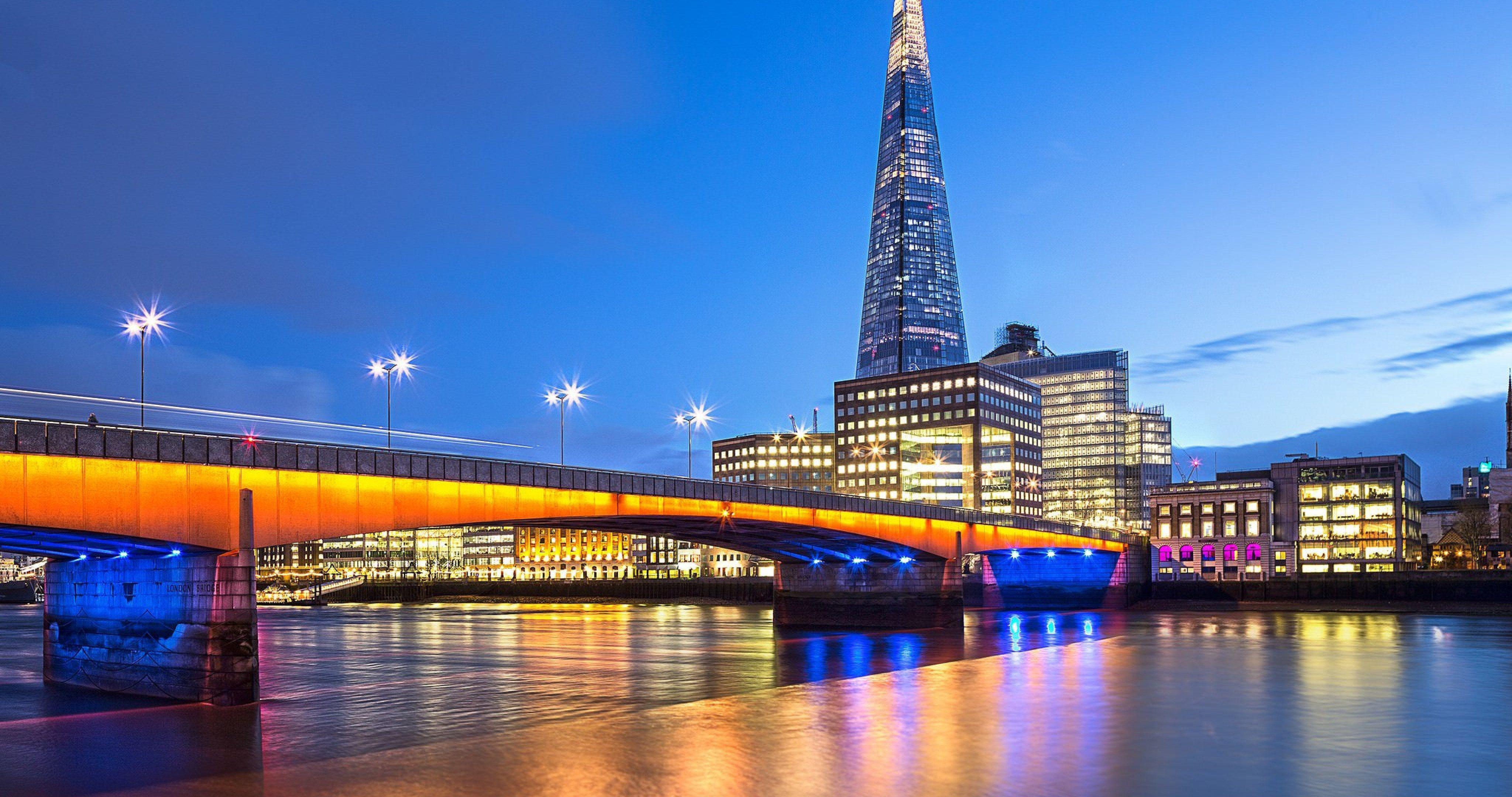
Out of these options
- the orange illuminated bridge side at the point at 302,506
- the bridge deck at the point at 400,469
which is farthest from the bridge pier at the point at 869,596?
the orange illuminated bridge side at the point at 302,506

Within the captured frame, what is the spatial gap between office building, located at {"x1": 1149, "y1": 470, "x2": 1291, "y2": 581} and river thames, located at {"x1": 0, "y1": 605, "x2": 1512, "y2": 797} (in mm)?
102840

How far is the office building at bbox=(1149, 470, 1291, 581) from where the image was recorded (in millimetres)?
170375

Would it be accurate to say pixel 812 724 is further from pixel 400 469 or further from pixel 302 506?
pixel 400 469

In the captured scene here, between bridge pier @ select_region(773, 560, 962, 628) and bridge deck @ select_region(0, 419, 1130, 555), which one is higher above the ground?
bridge deck @ select_region(0, 419, 1130, 555)

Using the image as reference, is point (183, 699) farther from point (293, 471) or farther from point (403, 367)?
point (403, 367)

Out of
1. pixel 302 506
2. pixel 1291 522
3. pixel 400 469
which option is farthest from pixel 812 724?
pixel 1291 522

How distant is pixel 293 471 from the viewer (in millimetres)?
44156

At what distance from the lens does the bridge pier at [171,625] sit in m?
41.0

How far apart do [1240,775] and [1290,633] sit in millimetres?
58936

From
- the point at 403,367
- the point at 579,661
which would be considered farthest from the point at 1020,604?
the point at 403,367

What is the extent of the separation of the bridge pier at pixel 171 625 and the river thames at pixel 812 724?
48.4 inches

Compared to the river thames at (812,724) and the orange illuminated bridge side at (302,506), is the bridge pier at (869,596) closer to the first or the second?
the orange illuminated bridge side at (302,506)

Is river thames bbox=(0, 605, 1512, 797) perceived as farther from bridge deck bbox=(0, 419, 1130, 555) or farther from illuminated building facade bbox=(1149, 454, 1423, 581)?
illuminated building facade bbox=(1149, 454, 1423, 581)

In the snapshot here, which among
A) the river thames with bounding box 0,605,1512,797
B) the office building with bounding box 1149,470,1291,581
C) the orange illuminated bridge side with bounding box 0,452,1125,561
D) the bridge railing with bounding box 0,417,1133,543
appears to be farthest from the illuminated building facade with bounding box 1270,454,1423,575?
the bridge railing with bounding box 0,417,1133,543
